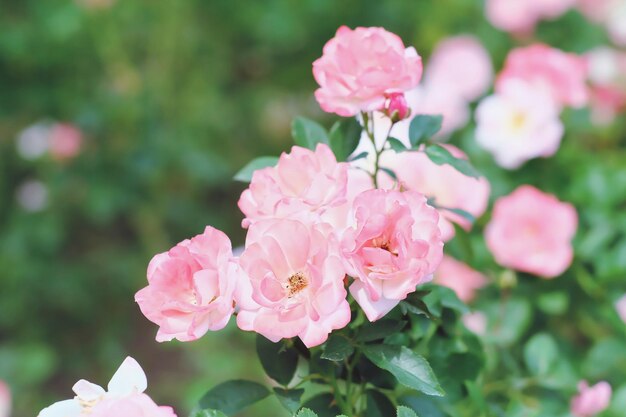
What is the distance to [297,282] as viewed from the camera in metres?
0.61

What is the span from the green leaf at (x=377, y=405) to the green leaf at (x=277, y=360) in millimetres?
69

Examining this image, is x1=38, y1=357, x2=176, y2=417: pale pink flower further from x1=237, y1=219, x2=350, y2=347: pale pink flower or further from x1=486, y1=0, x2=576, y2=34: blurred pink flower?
x1=486, y1=0, x2=576, y2=34: blurred pink flower

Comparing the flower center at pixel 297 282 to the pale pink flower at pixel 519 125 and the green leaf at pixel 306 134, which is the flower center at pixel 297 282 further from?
the pale pink flower at pixel 519 125

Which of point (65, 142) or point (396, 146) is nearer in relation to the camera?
point (396, 146)

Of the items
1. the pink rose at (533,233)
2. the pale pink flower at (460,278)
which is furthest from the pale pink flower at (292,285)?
the pale pink flower at (460,278)

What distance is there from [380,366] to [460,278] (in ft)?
2.84

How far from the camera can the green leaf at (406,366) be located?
0.61 metres

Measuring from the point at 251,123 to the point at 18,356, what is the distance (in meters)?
1.26

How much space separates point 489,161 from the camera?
4.69ft

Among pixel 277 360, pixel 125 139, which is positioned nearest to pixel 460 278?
pixel 277 360

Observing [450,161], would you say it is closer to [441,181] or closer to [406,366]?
[406,366]

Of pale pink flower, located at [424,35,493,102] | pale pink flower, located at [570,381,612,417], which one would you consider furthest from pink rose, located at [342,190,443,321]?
pale pink flower, located at [424,35,493,102]

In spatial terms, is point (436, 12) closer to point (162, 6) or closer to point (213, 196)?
point (162, 6)

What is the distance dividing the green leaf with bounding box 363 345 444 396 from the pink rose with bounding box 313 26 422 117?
20cm
